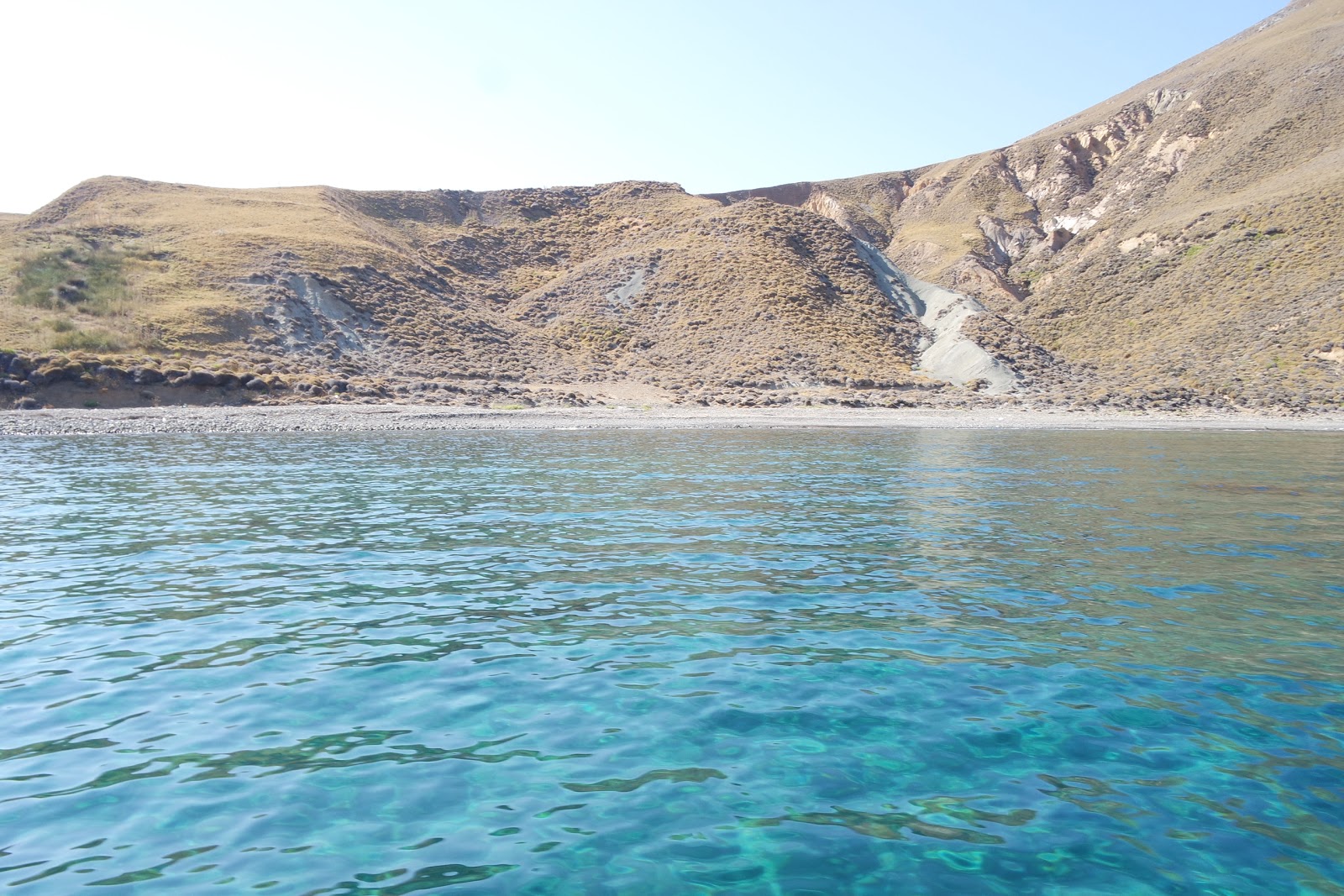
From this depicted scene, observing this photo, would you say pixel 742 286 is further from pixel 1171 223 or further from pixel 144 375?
pixel 144 375

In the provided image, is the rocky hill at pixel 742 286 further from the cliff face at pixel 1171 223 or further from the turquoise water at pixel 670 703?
the turquoise water at pixel 670 703

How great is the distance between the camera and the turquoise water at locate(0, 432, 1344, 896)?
4.92m

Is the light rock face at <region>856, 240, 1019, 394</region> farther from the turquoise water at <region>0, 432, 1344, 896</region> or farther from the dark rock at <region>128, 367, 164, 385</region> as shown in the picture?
the dark rock at <region>128, 367, 164, 385</region>

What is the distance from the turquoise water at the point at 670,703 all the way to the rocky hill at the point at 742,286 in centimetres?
3642

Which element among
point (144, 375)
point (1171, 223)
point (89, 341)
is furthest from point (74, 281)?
point (1171, 223)

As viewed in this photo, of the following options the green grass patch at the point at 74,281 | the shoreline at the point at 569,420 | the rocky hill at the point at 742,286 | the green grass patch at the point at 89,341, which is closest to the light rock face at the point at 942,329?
the rocky hill at the point at 742,286

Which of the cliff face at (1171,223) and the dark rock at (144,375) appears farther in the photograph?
the cliff face at (1171,223)

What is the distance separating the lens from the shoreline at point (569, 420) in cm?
3609

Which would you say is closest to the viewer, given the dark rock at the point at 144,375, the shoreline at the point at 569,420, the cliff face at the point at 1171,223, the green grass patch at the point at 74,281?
the shoreline at the point at 569,420

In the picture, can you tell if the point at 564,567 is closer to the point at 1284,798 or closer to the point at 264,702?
the point at 264,702

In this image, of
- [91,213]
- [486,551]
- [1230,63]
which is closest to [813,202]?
[1230,63]

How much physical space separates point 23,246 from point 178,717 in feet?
217

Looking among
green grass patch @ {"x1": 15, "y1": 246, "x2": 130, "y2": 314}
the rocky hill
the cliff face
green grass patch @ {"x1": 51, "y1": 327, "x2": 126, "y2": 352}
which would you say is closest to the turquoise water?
green grass patch @ {"x1": 51, "y1": 327, "x2": 126, "y2": 352}

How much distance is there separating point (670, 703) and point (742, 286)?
224 feet
